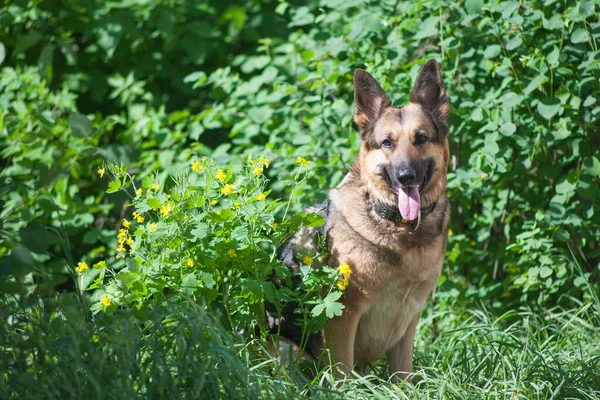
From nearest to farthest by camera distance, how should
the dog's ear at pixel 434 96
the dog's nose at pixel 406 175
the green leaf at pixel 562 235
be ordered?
1. the dog's nose at pixel 406 175
2. the dog's ear at pixel 434 96
3. the green leaf at pixel 562 235

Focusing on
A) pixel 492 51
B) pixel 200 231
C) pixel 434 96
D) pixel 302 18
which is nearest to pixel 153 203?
pixel 200 231

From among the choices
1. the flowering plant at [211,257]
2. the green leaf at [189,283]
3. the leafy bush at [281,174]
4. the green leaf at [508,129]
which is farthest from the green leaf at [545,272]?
the green leaf at [189,283]

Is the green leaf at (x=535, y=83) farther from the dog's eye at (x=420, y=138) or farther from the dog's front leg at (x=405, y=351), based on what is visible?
the dog's front leg at (x=405, y=351)

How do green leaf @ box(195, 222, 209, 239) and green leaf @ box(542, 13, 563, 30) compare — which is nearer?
green leaf @ box(195, 222, 209, 239)

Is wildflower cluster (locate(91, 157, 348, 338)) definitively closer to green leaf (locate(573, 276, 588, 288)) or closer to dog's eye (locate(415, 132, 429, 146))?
dog's eye (locate(415, 132, 429, 146))

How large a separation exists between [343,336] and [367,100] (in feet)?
3.99

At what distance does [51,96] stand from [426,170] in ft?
11.4

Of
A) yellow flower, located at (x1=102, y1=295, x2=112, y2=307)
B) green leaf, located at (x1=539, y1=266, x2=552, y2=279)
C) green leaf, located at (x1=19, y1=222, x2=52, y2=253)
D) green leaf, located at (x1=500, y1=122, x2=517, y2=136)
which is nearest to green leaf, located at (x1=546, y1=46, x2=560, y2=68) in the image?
green leaf, located at (x1=500, y1=122, x2=517, y2=136)

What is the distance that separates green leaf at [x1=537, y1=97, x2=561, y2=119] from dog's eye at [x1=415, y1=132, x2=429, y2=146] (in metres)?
0.92

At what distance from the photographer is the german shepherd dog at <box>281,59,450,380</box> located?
344cm

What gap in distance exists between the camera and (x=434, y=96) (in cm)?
370

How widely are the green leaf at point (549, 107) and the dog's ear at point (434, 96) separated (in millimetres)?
718

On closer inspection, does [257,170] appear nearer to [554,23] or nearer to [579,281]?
[554,23]

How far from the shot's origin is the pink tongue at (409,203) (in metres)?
3.43
